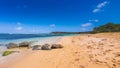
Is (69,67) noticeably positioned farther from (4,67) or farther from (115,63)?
(4,67)

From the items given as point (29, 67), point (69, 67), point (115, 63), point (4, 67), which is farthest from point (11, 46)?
point (115, 63)

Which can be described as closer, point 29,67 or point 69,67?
point 69,67

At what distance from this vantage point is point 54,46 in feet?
40.8

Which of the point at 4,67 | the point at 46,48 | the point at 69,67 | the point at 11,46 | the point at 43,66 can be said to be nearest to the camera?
the point at 69,67

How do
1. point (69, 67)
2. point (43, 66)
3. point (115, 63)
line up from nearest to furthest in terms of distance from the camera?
point (115, 63), point (69, 67), point (43, 66)

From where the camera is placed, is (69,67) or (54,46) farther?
(54,46)

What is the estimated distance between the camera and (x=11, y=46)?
59.3 feet

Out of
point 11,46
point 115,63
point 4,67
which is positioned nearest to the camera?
point 115,63

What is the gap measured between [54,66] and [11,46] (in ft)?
43.7

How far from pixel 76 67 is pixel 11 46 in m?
14.3

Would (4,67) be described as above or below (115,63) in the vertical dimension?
below

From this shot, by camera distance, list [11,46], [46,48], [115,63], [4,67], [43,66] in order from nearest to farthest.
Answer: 1. [115,63]
2. [43,66]
3. [4,67]
4. [46,48]
5. [11,46]

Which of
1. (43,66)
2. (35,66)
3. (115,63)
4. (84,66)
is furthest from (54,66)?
(115,63)

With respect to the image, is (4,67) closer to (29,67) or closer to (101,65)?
(29,67)
